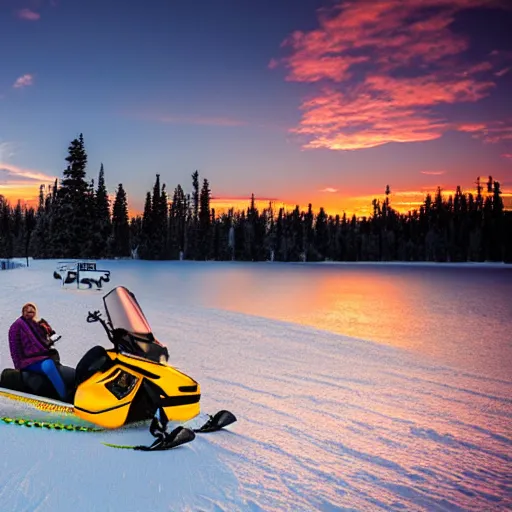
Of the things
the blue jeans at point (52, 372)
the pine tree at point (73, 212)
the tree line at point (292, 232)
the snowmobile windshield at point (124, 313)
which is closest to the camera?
the snowmobile windshield at point (124, 313)

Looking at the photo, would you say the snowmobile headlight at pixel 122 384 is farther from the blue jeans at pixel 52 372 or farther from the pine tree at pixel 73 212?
the pine tree at pixel 73 212

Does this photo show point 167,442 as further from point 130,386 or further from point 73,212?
point 73,212

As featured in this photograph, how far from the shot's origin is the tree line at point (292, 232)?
9288 centimetres

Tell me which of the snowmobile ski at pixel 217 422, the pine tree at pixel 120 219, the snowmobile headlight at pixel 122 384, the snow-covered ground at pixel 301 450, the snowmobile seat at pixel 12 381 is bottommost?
the snow-covered ground at pixel 301 450

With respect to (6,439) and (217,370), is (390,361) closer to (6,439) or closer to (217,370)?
(217,370)

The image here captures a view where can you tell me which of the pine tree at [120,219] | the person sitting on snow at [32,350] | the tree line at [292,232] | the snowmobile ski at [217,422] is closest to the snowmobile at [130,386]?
the person sitting on snow at [32,350]

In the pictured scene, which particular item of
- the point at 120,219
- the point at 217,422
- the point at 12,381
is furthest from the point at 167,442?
the point at 120,219

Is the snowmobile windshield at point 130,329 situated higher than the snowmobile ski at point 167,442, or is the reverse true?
the snowmobile windshield at point 130,329

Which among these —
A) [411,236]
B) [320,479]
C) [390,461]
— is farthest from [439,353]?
[411,236]

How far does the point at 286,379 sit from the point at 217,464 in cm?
321

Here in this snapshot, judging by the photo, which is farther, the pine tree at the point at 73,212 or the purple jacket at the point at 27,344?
the pine tree at the point at 73,212

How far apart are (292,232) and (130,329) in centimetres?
11406

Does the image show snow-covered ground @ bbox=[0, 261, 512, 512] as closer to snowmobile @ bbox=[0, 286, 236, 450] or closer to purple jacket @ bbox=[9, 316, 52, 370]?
snowmobile @ bbox=[0, 286, 236, 450]

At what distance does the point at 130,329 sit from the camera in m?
4.75
